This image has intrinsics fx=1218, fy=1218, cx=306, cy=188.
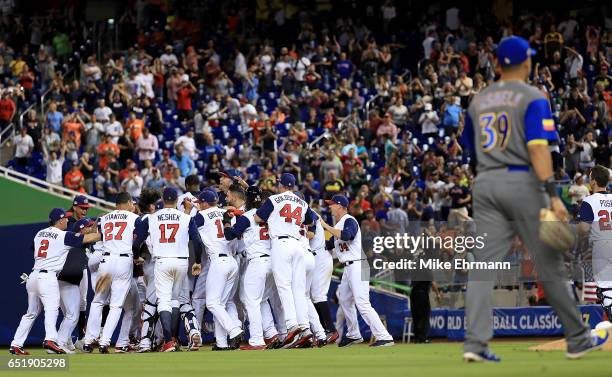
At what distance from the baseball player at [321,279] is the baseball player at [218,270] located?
166 centimetres

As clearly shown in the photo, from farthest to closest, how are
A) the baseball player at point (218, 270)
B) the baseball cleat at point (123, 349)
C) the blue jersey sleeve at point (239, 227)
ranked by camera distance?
the baseball cleat at point (123, 349), the baseball player at point (218, 270), the blue jersey sleeve at point (239, 227)

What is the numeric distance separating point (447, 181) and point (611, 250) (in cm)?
1196

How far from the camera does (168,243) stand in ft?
56.7

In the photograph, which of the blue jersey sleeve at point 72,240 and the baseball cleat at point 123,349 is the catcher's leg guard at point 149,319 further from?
the blue jersey sleeve at point 72,240

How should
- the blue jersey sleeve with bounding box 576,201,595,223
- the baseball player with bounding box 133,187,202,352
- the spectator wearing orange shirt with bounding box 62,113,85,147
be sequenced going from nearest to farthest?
1. the blue jersey sleeve with bounding box 576,201,595,223
2. the baseball player with bounding box 133,187,202,352
3. the spectator wearing orange shirt with bounding box 62,113,85,147

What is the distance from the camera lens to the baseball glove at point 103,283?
58.1 ft

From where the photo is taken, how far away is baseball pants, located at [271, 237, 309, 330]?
16.9m

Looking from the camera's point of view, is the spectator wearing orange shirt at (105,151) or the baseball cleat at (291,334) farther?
the spectator wearing orange shirt at (105,151)

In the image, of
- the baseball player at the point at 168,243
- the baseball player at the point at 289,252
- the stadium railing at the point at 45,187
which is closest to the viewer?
the baseball player at the point at 289,252

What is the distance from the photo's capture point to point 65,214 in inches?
698

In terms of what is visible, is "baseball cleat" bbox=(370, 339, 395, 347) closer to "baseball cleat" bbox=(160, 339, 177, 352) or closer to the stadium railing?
"baseball cleat" bbox=(160, 339, 177, 352)

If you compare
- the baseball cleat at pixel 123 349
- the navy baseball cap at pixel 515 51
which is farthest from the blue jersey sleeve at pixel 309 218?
the navy baseball cap at pixel 515 51

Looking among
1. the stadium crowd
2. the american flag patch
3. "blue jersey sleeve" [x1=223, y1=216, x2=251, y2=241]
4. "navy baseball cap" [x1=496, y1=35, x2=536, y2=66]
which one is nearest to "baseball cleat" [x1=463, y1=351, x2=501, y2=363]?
the american flag patch

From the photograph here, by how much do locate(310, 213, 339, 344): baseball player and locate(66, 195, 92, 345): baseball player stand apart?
355 centimetres
